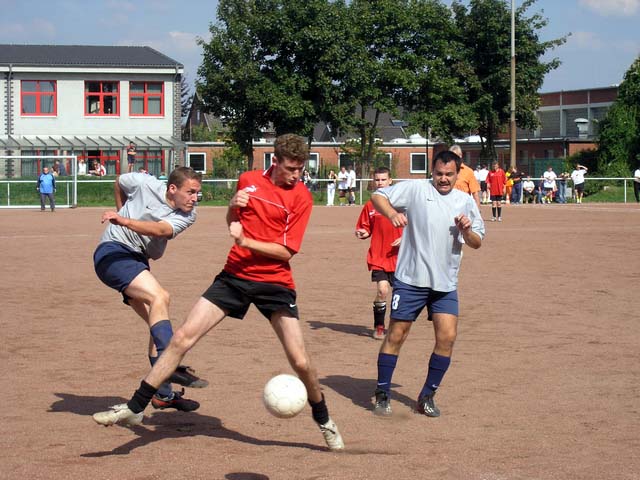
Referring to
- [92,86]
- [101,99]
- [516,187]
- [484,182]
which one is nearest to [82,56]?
[92,86]

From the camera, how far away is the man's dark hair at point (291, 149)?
5.78 m

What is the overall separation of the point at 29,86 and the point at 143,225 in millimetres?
51004

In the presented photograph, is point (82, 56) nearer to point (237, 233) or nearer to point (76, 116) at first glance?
point (76, 116)

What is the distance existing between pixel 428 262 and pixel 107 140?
162 ft

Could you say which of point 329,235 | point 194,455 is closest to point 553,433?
point 194,455

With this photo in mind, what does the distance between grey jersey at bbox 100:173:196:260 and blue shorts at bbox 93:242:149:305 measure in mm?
56

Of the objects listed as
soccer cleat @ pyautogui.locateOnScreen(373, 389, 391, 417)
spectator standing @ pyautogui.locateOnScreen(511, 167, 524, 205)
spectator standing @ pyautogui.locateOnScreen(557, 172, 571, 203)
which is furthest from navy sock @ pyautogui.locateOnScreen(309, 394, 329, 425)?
spectator standing @ pyautogui.locateOnScreen(557, 172, 571, 203)

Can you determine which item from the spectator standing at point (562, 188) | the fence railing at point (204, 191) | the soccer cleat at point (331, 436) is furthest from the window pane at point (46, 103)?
the soccer cleat at point (331, 436)

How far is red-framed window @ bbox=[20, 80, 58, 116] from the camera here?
54250 mm

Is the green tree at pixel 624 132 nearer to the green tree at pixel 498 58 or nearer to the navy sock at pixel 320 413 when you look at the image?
the green tree at pixel 498 58

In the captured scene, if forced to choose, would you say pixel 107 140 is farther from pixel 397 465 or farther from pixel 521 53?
pixel 397 465

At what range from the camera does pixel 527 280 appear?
15.4 meters

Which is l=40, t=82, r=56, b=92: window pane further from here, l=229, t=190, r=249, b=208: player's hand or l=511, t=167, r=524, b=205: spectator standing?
l=229, t=190, r=249, b=208: player's hand

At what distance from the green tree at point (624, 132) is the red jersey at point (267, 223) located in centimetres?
5083
